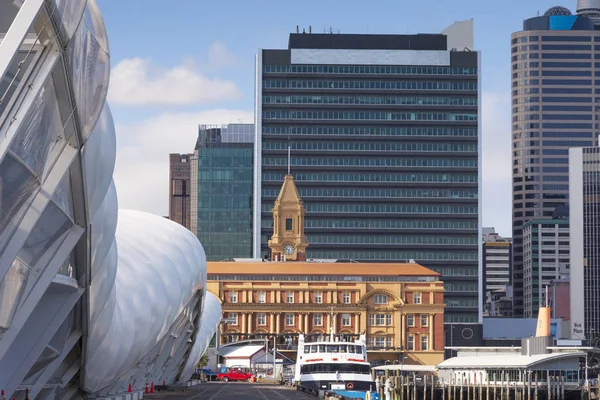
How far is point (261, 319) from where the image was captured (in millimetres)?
179250

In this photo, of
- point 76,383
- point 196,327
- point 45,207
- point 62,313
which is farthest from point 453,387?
point 45,207

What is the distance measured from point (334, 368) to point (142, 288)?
33561 mm

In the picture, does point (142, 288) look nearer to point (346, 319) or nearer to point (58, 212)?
point (58, 212)

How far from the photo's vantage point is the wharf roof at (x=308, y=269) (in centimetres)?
18075

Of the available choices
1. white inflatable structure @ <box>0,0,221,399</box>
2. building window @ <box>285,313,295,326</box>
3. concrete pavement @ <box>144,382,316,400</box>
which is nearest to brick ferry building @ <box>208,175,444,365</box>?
building window @ <box>285,313,295,326</box>

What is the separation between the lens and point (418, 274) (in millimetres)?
181500

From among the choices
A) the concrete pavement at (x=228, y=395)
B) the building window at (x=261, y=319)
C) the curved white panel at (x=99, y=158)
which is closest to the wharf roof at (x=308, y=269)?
the building window at (x=261, y=319)

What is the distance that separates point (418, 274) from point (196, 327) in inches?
3607

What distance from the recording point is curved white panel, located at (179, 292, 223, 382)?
9950 centimetres

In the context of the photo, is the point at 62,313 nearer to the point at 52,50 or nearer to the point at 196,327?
the point at 52,50

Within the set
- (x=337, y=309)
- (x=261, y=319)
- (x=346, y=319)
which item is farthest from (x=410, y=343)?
(x=261, y=319)

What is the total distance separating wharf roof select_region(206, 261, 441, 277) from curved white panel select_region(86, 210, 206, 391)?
101 m

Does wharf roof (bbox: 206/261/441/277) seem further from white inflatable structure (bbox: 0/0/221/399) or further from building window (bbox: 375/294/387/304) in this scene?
white inflatable structure (bbox: 0/0/221/399)

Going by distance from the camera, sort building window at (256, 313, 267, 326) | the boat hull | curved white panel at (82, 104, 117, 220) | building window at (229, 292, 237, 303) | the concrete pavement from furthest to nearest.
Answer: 1. building window at (256, 313, 267, 326)
2. building window at (229, 292, 237, 303)
3. the boat hull
4. the concrete pavement
5. curved white panel at (82, 104, 117, 220)
